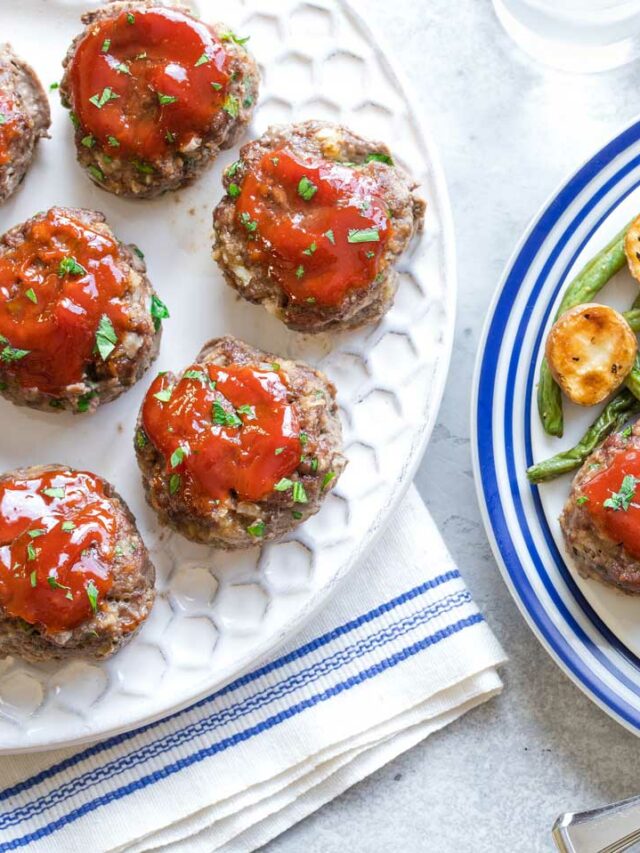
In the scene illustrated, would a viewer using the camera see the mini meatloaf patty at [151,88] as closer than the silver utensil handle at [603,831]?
Yes

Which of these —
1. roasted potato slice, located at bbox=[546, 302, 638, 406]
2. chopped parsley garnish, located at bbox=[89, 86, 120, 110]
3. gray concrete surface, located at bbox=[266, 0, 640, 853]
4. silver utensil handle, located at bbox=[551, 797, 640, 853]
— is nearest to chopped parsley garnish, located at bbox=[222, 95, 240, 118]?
chopped parsley garnish, located at bbox=[89, 86, 120, 110]

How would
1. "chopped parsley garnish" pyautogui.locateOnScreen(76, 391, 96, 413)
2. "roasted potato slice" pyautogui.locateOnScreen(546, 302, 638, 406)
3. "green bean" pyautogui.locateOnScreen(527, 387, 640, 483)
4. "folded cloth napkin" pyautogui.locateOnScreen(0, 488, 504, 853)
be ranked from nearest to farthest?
"chopped parsley garnish" pyautogui.locateOnScreen(76, 391, 96, 413) → "roasted potato slice" pyautogui.locateOnScreen(546, 302, 638, 406) → "green bean" pyautogui.locateOnScreen(527, 387, 640, 483) → "folded cloth napkin" pyautogui.locateOnScreen(0, 488, 504, 853)

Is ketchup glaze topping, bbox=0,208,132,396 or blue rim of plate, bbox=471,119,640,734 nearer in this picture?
ketchup glaze topping, bbox=0,208,132,396

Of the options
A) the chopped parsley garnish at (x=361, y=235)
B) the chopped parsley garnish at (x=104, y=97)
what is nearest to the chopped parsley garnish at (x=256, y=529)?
the chopped parsley garnish at (x=361, y=235)

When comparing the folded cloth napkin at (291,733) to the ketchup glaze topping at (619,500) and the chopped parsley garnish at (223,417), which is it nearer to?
the ketchup glaze topping at (619,500)

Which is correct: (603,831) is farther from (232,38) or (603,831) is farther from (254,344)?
(232,38)

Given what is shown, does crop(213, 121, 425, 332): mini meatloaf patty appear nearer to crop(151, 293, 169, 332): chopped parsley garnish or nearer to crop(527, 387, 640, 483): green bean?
crop(151, 293, 169, 332): chopped parsley garnish

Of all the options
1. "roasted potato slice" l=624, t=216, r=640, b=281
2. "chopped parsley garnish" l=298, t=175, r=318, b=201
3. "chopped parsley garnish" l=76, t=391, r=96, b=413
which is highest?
"roasted potato slice" l=624, t=216, r=640, b=281

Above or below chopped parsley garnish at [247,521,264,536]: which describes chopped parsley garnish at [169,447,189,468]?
above

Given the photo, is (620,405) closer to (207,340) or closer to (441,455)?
(441,455)
